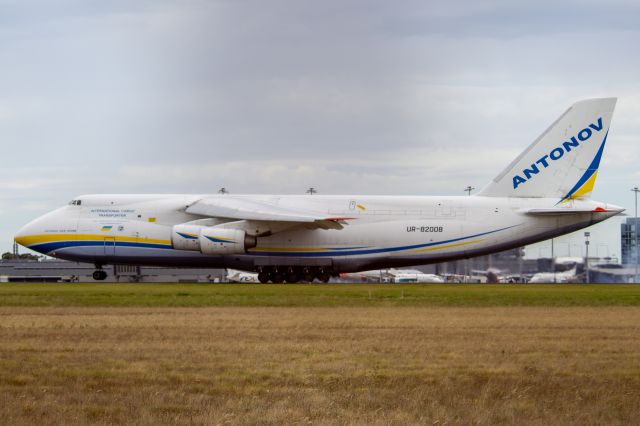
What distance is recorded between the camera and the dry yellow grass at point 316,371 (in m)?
13.1

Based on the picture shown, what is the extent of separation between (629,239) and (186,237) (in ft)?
99.5

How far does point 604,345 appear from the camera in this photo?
64.5 ft

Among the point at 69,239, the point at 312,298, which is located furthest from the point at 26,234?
the point at 312,298

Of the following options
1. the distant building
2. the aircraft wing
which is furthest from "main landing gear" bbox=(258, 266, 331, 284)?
the distant building

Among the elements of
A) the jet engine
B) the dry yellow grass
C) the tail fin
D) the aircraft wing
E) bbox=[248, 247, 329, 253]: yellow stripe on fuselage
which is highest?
the tail fin

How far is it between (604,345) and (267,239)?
31543 millimetres

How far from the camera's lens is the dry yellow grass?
43.1ft

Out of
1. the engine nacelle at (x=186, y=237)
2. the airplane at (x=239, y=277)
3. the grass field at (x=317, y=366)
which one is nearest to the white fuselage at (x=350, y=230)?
the engine nacelle at (x=186, y=237)

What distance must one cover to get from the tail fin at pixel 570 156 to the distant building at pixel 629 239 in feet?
43.5

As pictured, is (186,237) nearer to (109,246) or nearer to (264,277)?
(109,246)

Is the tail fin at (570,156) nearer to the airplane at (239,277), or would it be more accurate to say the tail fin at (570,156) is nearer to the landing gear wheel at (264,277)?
the landing gear wheel at (264,277)

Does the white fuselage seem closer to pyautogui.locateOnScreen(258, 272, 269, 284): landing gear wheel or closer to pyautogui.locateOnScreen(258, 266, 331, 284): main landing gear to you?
pyautogui.locateOnScreen(258, 266, 331, 284): main landing gear

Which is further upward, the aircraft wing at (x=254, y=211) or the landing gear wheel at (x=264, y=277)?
the aircraft wing at (x=254, y=211)

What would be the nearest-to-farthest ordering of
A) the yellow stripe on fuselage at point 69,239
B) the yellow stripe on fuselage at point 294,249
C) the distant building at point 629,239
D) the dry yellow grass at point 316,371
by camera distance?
the dry yellow grass at point 316,371 → the yellow stripe on fuselage at point 294,249 → the yellow stripe on fuselage at point 69,239 → the distant building at point 629,239
